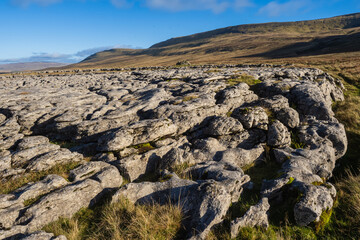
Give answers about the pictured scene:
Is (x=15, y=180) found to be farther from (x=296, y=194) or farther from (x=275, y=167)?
(x=275, y=167)

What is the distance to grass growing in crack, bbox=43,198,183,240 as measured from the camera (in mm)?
7238

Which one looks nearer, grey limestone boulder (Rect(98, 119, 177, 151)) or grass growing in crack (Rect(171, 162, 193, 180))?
grass growing in crack (Rect(171, 162, 193, 180))

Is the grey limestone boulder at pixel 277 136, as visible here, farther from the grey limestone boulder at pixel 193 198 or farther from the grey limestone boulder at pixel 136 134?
the grey limestone boulder at pixel 193 198

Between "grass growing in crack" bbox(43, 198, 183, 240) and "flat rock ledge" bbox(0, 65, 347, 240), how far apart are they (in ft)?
1.59

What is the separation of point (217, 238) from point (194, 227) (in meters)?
0.95

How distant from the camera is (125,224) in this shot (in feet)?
25.7

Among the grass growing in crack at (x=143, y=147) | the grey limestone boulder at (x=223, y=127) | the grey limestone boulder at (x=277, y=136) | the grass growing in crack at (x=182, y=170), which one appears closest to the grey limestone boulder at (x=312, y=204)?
the grass growing in crack at (x=182, y=170)

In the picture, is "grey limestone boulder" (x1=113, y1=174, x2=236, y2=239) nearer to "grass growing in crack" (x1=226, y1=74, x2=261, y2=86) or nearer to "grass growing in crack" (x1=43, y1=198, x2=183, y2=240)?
"grass growing in crack" (x1=43, y1=198, x2=183, y2=240)

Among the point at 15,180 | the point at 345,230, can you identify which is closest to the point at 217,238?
the point at 345,230

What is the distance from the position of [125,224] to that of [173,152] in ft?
19.9

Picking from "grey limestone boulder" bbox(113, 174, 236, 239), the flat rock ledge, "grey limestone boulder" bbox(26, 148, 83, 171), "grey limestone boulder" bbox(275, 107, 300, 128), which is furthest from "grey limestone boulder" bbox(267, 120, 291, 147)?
"grey limestone boulder" bbox(26, 148, 83, 171)

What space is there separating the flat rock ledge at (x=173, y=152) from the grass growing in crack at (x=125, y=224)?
49 centimetres

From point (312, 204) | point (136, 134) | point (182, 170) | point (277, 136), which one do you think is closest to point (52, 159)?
point (136, 134)

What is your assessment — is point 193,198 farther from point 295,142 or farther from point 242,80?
point 242,80
